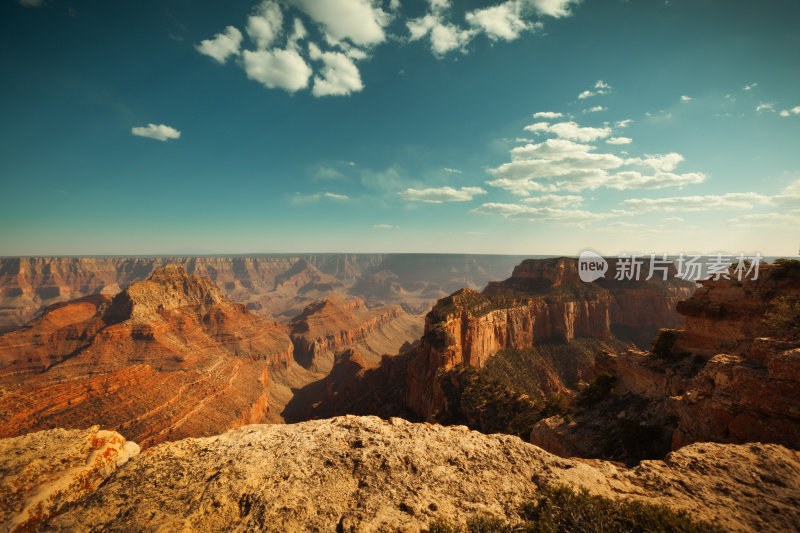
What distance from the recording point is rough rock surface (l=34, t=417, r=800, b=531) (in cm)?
692

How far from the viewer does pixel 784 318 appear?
16156mm

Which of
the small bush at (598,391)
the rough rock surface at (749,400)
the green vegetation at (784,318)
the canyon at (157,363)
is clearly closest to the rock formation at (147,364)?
the canyon at (157,363)

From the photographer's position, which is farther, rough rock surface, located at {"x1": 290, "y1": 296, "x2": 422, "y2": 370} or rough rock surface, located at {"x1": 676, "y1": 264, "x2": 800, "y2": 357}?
rough rock surface, located at {"x1": 290, "y1": 296, "x2": 422, "y2": 370}

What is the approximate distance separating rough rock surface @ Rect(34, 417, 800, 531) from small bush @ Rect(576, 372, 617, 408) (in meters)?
14.1

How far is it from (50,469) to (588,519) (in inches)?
594

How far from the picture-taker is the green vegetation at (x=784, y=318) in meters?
15.9

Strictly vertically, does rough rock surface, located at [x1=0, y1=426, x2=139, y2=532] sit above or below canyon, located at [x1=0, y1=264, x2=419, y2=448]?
above

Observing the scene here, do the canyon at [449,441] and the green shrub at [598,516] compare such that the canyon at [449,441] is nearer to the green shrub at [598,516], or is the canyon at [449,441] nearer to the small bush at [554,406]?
the small bush at [554,406]

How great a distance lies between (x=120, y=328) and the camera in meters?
74.1

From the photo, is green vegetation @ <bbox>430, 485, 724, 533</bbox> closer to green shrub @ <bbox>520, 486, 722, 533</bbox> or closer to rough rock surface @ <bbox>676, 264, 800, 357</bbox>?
green shrub @ <bbox>520, 486, 722, 533</bbox>

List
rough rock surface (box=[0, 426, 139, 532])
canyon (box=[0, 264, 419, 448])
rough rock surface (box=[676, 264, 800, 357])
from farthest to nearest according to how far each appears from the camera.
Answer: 1. canyon (box=[0, 264, 419, 448])
2. rough rock surface (box=[676, 264, 800, 357])
3. rough rock surface (box=[0, 426, 139, 532])

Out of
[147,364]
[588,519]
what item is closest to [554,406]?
[588,519]

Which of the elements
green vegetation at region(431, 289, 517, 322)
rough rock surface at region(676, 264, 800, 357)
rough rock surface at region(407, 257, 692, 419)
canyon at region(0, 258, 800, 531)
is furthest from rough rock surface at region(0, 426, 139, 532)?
green vegetation at region(431, 289, 517, 322)

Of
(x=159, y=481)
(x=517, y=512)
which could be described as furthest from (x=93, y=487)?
(x=517, y=512)
